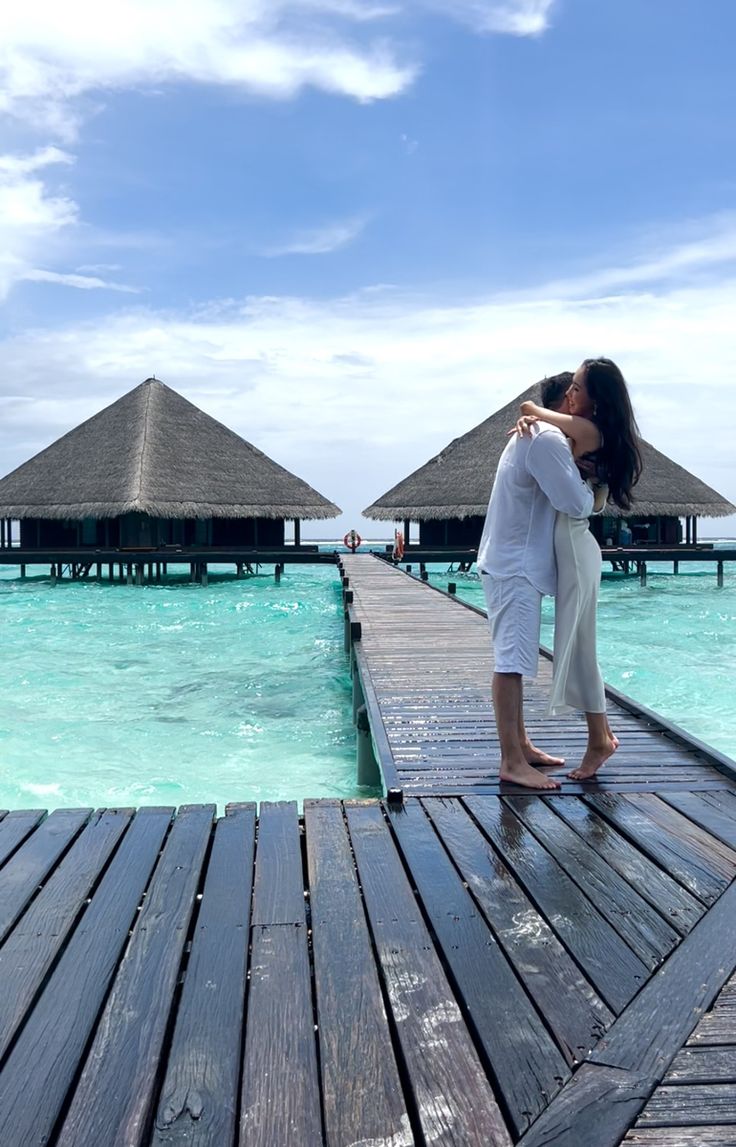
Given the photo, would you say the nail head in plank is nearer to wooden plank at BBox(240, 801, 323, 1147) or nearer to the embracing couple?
wooden plank at BBox(240, 801, 323, 1147)

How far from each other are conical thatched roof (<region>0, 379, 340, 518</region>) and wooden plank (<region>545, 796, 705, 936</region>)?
69.2ft

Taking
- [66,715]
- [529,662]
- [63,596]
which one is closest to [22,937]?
[529,662]

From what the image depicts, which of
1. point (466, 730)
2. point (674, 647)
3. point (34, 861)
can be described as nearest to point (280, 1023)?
point (34, 861)

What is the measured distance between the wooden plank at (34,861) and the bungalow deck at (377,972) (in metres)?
0.01

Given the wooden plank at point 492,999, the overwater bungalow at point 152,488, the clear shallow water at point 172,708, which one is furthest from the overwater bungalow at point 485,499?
the wooden plank at point 492,999

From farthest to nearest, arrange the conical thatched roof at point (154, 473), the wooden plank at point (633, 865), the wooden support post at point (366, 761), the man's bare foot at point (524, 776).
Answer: the conical thatched roof at point (154, 473) → the wooden support post at point (366, 761) → the man's bare foot at point (524, 776) → the wooden plank at point (633, 865)

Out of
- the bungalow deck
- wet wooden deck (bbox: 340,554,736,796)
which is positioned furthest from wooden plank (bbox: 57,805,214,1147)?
wet wooden deck (bbox: 340,554,736,796)

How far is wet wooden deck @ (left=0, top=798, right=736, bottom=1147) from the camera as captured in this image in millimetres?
1444

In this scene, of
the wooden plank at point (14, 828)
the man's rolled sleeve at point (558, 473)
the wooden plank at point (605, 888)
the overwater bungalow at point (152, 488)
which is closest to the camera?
the wooden plank at point (605, 888)

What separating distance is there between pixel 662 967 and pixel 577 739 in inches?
89.7

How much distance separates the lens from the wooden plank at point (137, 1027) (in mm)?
1421

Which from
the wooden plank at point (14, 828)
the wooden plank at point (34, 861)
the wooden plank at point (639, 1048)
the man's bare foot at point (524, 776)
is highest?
the man's bare foot at point (524, 776)

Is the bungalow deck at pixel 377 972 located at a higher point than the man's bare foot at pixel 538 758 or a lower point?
lower

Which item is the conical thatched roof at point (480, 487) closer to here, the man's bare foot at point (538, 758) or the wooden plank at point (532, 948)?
the man's bare foot at point (538, 758)
